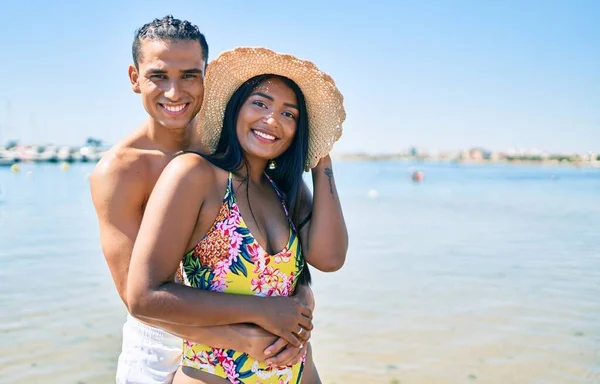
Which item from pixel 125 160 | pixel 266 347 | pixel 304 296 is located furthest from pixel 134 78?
pixel 266 347

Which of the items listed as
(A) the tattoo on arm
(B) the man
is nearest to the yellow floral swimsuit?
(B) the man

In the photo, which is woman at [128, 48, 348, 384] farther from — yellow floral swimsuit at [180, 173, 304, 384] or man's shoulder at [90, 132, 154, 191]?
man's shoulder at [90, 132, 154, 191]

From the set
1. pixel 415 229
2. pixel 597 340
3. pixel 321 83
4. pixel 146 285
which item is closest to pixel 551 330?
pixel 597 340

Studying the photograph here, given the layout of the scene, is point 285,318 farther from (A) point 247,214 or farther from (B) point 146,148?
(B) point 146,148

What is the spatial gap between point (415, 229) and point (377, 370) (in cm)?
1060

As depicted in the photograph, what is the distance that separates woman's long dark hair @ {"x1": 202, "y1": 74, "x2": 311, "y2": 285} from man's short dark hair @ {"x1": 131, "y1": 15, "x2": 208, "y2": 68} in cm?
41

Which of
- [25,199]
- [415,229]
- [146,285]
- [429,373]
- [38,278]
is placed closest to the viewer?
[146,285]

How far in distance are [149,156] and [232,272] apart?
806 mm

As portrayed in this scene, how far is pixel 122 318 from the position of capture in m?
7.13

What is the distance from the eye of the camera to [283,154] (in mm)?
2770

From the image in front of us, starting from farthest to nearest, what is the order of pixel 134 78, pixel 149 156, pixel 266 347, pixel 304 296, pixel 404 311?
1. pixel 404 311
2. pixel 134 78
3. pixel 149 156
4. pixel 304 296
5. pixel 266 347

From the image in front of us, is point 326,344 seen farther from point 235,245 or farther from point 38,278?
point 38,278

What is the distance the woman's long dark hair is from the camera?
98.0 inches

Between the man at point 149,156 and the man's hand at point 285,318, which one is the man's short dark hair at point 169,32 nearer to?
the man at point 149,156
